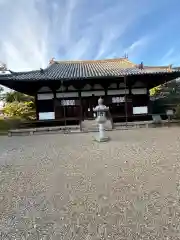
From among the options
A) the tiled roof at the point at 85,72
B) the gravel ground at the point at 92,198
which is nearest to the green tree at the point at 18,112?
the tiled roof at the point at 85,72

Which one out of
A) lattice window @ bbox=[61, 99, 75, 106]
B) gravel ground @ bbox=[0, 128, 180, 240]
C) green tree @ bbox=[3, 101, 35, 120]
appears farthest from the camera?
green tree @ bbox=[3, 101, 35, 120]

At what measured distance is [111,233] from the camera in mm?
2584

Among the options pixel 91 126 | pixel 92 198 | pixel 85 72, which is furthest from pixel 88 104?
pixel 92 198

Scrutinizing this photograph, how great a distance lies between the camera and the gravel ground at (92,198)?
8.75ft

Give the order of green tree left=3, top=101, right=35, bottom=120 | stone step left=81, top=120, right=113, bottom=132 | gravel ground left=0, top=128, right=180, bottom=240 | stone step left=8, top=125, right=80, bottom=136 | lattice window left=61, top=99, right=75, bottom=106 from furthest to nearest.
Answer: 1. green tree left=3, top=101, right=35, bottom=120
2. lattice window left=61, top=99, right=75, bottom=106
3. stone step left=81, top=120, right=113, bottom=132
4. stone step left=8, top=125, right=80, bottom=136
5. gravel ground left=0, top=128, right=180, bottom=240

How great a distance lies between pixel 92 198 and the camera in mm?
3551

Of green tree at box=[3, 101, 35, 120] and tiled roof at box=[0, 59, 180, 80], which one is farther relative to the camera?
green tree at box=[3, 101, 35, 120]

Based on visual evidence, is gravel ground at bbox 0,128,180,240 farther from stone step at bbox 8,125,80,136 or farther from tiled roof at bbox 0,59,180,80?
tiled roof at bbox 0,59,180,80

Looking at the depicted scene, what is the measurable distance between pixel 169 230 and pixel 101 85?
47.5ft

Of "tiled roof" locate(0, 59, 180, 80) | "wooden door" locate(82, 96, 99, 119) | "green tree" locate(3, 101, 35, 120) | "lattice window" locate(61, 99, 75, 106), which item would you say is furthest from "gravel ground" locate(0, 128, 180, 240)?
"green tree" locate(3, 101, 35, 120)

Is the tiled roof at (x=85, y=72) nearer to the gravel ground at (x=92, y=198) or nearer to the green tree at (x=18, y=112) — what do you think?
the green tree at (x=18, y=112)

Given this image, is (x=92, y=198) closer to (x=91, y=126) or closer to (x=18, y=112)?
(x=91, y=126)

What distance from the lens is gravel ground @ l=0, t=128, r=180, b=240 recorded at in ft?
8.75

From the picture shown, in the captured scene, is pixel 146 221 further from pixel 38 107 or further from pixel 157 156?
pixel 38 107
